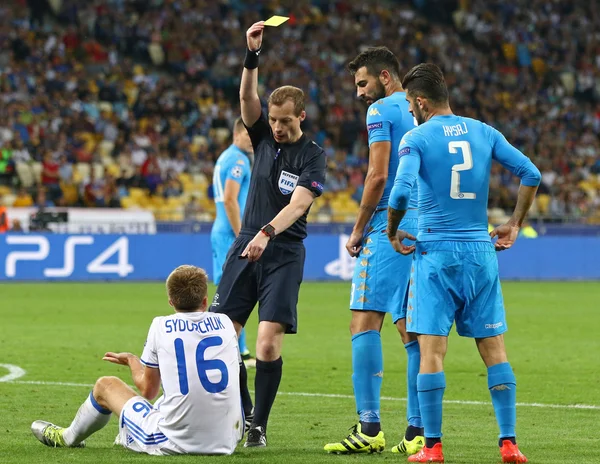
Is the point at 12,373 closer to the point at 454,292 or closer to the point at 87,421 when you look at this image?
the point at 87,421

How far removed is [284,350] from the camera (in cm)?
1326

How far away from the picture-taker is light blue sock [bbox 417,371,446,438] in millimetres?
6402

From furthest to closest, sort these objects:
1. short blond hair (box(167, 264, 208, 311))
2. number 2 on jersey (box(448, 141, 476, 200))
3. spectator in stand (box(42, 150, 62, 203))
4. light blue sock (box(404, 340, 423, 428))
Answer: spectator in stand (box(42, 150, 62, 203)), light blue sock (box(404, 340, 423, 428)), number 2 on jersey (box(448, 141, 476, 200)), short blond hair (box(167, 264, 208, 311))

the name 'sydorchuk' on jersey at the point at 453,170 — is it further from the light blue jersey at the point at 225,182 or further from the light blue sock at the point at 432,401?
the light blue jersey at the point at 225,182

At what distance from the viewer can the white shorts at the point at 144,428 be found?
6.38 metres

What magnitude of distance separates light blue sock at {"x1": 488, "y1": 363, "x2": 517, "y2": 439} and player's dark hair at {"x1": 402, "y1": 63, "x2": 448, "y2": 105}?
1528mm

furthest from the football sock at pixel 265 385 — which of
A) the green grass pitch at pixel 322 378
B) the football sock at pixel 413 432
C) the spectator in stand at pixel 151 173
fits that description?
the spectator in stand at pixel 151 173

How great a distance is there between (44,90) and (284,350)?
60.4 ft

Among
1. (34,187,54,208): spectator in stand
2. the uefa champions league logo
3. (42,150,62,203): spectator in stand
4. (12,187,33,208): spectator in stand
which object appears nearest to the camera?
(34,187,54,208): spectator in stand

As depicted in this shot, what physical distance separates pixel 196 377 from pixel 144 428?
45cm

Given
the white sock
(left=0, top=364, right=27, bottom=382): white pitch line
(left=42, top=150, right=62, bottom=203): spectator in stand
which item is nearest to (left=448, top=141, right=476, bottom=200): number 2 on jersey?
the white sock

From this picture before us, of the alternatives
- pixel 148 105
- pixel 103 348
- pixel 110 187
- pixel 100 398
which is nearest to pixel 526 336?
pixel 103 348

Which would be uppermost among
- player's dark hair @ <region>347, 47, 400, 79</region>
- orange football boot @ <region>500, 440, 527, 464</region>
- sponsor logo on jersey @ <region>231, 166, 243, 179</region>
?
player's dark hair @ <region>347, 47, 400, 79</region>

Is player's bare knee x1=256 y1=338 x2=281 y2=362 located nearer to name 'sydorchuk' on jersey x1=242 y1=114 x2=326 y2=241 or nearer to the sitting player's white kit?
name 'sydorchuk' on jersey x1=242 y1=114 x2=326 y2=241
